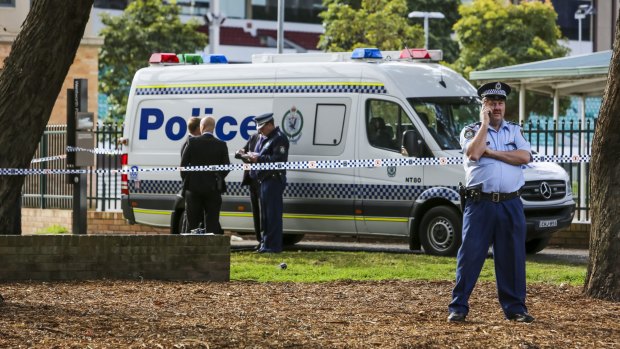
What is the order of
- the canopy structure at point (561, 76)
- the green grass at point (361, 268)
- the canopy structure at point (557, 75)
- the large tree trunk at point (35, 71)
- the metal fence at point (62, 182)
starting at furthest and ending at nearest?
1. the metal fence at point (62, 182)
2. the canopy structure at point (557, 75)
3. the canopy structure at point (561, 76)
4. the green grass at point (361, 268)
5. the large tree trunk at point (35, 71)

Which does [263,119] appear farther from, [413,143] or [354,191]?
[413,143]

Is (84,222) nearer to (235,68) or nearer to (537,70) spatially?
(235,68)

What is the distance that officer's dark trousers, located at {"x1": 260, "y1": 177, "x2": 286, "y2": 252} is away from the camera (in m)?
17.2

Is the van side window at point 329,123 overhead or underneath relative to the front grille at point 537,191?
overhead

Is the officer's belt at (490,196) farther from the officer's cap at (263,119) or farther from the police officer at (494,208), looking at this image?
the officer's cap at (263,119)

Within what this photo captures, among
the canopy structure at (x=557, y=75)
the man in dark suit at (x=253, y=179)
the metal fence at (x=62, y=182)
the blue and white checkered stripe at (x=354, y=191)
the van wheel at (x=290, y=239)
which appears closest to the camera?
the blue and white checkered stripe at (x=354, y=191)

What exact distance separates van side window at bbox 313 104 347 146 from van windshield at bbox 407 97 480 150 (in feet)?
3.16

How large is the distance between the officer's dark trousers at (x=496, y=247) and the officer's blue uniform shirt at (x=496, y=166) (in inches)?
4.5

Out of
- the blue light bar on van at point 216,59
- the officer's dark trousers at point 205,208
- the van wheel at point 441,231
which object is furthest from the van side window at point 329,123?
the blue light bar on van at point 216,59

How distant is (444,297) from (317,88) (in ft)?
21.5

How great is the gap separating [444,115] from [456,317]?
25.2ft

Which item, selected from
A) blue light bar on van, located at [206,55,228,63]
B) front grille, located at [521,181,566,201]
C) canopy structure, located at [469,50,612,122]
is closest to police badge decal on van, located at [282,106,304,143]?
blue light bar on van, located at [206,55,228,63]

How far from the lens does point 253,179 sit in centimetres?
1750

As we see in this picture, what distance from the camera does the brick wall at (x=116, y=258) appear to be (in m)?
12.6
